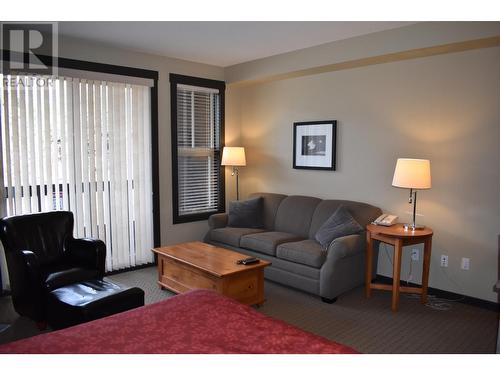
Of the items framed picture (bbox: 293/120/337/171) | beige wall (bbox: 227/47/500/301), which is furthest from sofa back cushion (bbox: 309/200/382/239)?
framed picture (bbox: 293/120/337/171)

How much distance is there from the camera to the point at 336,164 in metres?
4.61

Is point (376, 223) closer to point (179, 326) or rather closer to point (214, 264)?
point (214, 264)

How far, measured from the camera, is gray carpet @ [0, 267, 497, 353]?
2879mm

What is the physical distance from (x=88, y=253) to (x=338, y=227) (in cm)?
232

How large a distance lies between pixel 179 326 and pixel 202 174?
357 centimetres

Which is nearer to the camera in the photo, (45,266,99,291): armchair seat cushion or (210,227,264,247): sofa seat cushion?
(45,266,99,291): armchair seat cushion

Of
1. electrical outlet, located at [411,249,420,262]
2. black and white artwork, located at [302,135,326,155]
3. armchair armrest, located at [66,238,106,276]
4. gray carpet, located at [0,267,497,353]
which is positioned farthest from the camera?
black and white artwork, located at [302,135,326,155]

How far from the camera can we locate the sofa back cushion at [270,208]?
4.91m

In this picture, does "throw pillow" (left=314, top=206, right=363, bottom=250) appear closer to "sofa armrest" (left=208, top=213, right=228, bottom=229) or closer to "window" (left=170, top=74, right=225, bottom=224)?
"sofa armrest" (left=208, top=213, right=228, bottom=229)

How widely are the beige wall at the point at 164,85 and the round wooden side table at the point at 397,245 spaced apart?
2.41 metres

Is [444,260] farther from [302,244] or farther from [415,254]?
[302,244]

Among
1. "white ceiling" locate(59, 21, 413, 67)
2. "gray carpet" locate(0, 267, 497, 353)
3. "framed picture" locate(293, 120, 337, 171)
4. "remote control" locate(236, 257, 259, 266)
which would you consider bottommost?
"gray carpet" locate(0, 267, 497, 353)

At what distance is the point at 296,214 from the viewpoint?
15.3 ft

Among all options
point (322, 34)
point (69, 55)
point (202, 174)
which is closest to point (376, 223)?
point (322, 34)
